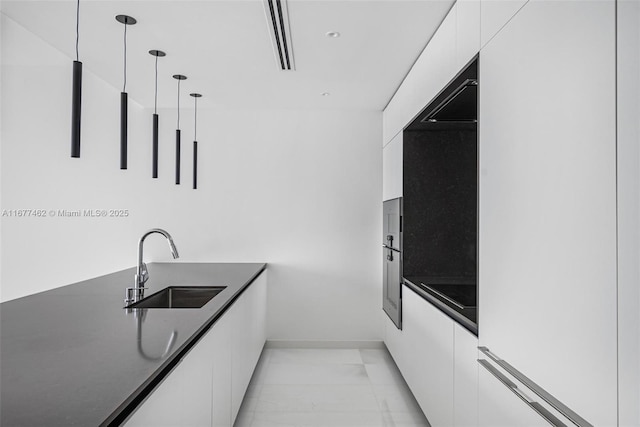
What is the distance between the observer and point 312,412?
297 cm

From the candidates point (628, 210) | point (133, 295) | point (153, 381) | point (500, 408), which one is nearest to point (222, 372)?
point (133, 295)

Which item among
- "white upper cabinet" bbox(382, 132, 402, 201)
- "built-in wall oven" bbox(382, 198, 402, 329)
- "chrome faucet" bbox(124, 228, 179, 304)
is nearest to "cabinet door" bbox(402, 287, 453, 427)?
"built-in wall oven" bbox(382, 198, 402, 329)

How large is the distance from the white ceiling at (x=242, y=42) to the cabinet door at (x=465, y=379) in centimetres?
165

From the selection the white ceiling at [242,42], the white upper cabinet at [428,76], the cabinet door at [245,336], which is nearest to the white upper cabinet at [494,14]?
the white upper cabinet at [428,76]

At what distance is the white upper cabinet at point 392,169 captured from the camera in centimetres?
354

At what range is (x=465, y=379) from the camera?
1.93 meters

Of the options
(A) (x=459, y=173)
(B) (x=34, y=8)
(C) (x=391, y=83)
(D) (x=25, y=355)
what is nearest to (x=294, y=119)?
(C) (x=391, y=83)

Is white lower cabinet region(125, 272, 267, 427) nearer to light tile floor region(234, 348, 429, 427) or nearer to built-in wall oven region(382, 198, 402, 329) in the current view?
light tile floor region(234, 348, 429, 427)

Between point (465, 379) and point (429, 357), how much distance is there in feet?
2.17

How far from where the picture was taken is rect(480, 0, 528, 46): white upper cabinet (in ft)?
4.89

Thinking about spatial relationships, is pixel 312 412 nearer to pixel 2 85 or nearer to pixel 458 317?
pixel 458 317

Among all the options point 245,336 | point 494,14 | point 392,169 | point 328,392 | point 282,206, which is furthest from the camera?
point 282,206

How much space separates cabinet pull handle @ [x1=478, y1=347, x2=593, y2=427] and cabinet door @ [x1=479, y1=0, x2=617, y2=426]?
18 mm

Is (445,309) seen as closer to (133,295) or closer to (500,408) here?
(500,408)
